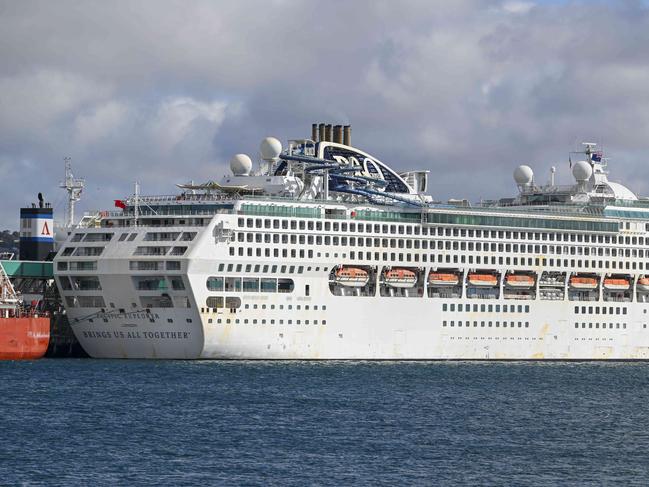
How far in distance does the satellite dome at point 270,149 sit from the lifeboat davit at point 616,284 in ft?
84.9

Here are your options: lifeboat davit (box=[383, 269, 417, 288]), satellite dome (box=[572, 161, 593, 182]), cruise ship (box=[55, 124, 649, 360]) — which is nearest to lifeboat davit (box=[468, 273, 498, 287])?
cruise ship (box=[55, 124, 649, 360])

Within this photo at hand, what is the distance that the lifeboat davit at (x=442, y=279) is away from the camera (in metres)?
103

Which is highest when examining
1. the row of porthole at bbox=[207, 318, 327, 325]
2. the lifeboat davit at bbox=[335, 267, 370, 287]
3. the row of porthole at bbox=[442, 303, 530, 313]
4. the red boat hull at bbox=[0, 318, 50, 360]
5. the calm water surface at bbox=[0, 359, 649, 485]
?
the lifeboat davit at bbox=[335, 267, 370, 287]

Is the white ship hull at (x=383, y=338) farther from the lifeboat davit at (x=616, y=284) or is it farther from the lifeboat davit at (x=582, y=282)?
the lifeboat davit at (x=616, y=284)

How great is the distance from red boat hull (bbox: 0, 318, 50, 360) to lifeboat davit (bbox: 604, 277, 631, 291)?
40509 mm

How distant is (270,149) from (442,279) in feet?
49.9

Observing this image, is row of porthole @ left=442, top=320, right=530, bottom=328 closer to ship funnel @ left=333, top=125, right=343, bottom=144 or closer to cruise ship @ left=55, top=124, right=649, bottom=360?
cruise ship @ left=55, top=124, right=649, bottom=360

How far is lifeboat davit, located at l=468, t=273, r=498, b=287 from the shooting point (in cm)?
10500

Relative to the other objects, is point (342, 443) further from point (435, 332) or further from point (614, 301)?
point (614, 301)

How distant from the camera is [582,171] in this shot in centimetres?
11712

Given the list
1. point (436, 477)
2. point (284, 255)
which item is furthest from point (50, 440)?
point (284, 255)

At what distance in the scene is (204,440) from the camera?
64.2m

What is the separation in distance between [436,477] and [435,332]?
45949 millimetres

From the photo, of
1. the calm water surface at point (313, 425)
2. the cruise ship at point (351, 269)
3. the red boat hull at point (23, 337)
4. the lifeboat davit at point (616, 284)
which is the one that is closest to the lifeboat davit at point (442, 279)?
the cruise ship at point (351, 269)
